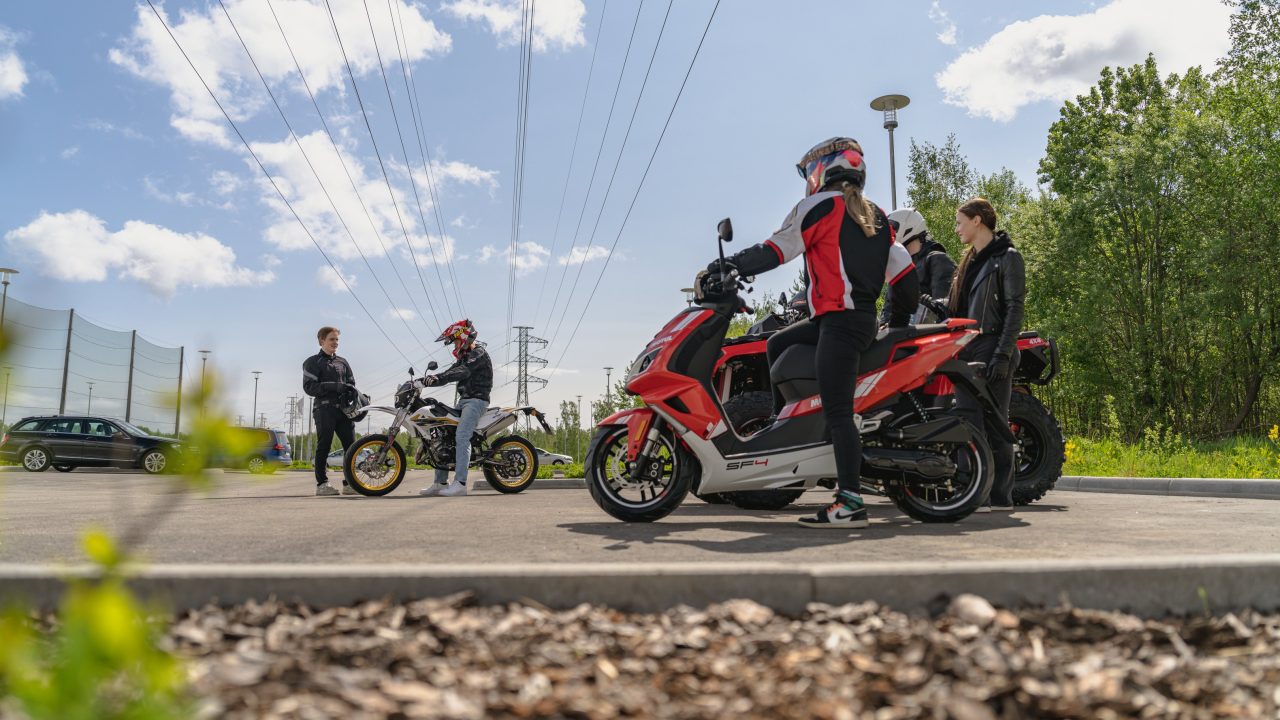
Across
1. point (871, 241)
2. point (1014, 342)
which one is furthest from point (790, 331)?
point (1014, 342)

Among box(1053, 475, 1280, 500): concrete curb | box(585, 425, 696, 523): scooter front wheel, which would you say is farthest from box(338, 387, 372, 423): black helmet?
box(1053, 475, 1280, 500): concrete curb

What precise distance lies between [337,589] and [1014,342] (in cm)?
450

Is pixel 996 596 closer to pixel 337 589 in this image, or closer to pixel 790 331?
pixel 337 589

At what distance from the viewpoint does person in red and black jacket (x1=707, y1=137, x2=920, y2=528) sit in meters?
4.43

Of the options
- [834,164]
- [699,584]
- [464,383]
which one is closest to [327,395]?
[464,383]

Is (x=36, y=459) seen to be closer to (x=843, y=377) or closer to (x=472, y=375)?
(x=472, y=375)

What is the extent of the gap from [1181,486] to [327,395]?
926cm

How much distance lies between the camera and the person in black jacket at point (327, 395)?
32.1ft

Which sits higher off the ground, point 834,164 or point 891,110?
point 891,110

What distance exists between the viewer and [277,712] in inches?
61.1

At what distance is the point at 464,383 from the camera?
31.7 feet

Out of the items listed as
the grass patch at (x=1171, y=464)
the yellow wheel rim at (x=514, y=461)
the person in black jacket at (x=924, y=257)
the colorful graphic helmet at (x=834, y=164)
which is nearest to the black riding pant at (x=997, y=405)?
the person in black jacket at (x=924, y=257)

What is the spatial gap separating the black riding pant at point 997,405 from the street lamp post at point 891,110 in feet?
44.4

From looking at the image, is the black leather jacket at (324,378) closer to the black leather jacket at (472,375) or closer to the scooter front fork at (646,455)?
the black leather jacket at (472,375)
